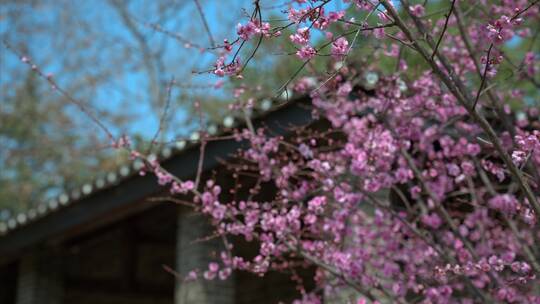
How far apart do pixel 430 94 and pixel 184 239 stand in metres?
2.43

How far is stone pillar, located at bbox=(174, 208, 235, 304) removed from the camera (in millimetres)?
5965

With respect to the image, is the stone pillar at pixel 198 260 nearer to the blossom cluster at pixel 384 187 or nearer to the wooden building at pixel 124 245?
the wooden building at pixel 124 245

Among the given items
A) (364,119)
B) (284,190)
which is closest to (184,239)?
(284,190)

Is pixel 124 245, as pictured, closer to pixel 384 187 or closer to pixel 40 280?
pixel 40 280

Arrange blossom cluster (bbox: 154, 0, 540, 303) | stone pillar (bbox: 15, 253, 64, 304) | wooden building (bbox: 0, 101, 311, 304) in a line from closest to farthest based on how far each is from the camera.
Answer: blossom cluster (bbox: 154, 0, 540, 303) < wooden building (bbox: 0, 101, 311, 304) < stone pillar (bbox: 15, 253, 64, 304)

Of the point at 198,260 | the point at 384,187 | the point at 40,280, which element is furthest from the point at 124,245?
the point at 384,187

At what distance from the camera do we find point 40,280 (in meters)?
8.02

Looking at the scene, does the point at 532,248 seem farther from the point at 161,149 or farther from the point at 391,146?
the point at 161,149

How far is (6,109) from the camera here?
62.5 feet

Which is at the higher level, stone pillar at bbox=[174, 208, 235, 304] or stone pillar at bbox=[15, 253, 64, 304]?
stone pillar at bbox=[15, 253, 64, 304]

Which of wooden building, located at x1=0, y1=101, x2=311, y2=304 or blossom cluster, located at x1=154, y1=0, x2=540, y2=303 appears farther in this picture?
wooden building, located at x1=0, y1=101, x2=311, y2=304

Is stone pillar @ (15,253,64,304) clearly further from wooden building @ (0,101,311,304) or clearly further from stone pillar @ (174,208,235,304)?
stone pillar @ (174,208,235,304)

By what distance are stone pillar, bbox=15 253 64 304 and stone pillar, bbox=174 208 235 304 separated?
92.4 inches

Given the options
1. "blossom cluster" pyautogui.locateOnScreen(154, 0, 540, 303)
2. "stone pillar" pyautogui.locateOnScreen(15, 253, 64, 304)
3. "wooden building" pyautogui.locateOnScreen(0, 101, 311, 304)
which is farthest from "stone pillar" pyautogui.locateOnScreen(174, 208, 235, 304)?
"stone pillar" pyautogui.locateOnScreen(15, 253, 64, 304)
